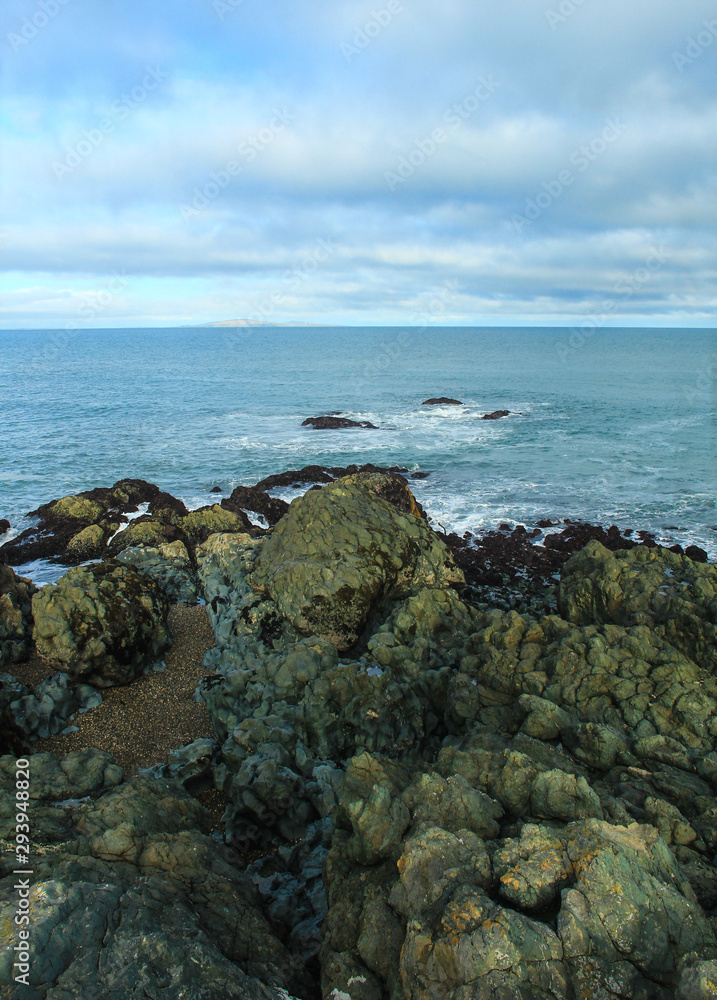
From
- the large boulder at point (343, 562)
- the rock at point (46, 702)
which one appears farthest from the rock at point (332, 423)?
the rock at point (46, 702)

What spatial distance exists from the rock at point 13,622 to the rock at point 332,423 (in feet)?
108

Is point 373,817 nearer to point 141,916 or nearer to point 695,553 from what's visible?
point 141,916

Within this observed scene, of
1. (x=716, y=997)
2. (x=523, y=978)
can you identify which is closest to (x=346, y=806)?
(x=523, y=978)

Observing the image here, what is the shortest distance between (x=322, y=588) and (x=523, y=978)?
896 centimetres

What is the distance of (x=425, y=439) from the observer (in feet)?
138

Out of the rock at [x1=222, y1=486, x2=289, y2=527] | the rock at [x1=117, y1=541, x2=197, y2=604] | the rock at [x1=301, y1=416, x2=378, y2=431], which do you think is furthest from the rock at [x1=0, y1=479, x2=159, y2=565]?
the rock at [x1=301, y1=416, x2=378, y2=431]

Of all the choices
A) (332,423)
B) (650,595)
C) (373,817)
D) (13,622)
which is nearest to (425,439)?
(332,423)

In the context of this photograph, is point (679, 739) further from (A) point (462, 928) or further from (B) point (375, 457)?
(B) point (375, 457)

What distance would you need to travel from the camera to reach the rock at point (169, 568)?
16.4 m

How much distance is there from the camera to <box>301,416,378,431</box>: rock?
4631cm

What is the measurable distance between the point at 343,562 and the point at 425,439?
29.9 m

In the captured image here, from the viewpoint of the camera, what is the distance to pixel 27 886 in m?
4.94

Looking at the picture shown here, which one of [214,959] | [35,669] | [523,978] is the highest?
[523,978]

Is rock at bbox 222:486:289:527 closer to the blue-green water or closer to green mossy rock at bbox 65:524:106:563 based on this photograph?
the blue-green water
